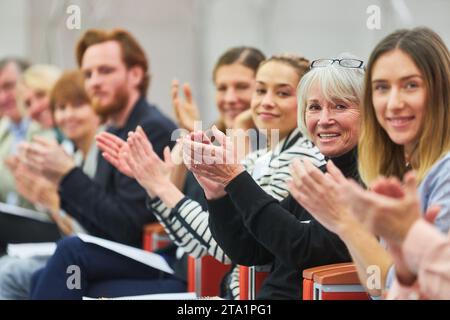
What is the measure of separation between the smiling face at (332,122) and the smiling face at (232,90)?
0.94 metres

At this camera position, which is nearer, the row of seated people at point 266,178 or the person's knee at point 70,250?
the row of seated people at point 266,178

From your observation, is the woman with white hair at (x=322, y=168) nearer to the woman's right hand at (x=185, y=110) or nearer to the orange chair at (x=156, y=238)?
the woman's right hand at (x=185, y=110)

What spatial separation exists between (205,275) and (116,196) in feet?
2.10

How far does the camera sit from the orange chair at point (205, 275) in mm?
Answer: 2811

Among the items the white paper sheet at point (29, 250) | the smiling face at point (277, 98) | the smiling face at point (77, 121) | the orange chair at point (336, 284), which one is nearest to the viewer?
the orange chair at point (336, 284)

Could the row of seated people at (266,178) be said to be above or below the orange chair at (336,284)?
above

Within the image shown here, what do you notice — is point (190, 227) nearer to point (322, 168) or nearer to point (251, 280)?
point (251, 280)

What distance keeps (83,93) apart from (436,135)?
2.48 metres

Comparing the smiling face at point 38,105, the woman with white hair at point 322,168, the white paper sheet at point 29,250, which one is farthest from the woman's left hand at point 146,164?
the smiling face at point 38,105

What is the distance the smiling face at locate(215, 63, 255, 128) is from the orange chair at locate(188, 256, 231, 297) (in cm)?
49

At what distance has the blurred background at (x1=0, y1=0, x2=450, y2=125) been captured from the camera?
14.9 ft

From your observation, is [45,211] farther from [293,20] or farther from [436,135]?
[436,135]

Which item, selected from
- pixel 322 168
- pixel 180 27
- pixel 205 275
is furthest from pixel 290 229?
pixel 180 27
